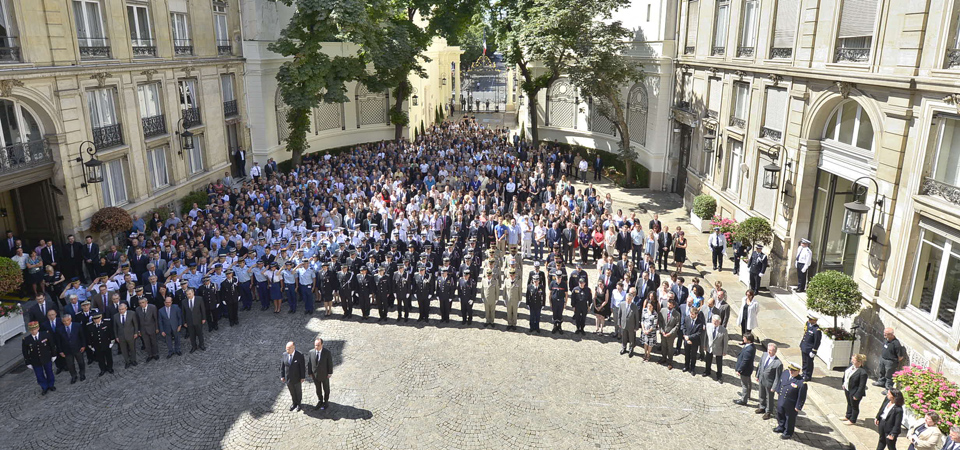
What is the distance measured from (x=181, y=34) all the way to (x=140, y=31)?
2.85 metres

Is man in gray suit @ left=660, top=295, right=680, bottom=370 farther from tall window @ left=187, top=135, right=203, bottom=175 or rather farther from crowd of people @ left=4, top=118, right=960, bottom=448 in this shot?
tall window @ left=187, top=135, right=203, bottom=175

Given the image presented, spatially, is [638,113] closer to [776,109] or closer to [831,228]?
[776,109]

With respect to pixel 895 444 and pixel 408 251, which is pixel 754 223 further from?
pixel 408 251

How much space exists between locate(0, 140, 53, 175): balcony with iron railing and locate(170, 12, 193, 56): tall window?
803 cm

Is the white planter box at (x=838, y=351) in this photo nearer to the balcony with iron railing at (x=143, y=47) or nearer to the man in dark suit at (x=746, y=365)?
the man in dark suit at (x=746, y=365)

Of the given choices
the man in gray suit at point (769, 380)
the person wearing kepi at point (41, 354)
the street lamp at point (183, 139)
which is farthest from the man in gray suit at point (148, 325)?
the man in gray suit at point (769, 380)

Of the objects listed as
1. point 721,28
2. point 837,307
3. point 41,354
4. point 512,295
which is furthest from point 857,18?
point 41,354

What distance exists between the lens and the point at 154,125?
24141 millimetres

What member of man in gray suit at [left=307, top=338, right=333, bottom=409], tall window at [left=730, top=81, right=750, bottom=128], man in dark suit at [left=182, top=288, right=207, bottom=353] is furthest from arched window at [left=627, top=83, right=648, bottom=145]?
man in gray suit at [left=307, top=338, right=333, bottom=409]

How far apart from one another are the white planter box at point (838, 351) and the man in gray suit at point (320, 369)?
10.8 meters

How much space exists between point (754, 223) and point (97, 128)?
21.4 m

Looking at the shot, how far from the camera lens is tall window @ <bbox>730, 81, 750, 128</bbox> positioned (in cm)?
2109

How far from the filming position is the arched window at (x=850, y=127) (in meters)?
15.2

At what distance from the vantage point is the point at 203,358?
14602 millimetres
